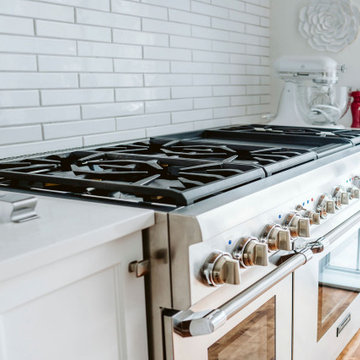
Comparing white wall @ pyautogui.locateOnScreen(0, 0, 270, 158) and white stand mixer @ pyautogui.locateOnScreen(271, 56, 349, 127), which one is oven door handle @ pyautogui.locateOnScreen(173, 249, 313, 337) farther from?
white stand mixer @ pyautogui.locateOnScreen(271, 56, 349, 127)

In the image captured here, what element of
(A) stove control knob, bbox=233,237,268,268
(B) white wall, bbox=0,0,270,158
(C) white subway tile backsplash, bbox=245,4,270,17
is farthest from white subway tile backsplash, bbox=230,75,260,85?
(A) stove control knob, bbox=233,237,268,268

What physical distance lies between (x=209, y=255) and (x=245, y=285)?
19 cm

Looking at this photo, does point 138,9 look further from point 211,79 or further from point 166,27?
point 211,79

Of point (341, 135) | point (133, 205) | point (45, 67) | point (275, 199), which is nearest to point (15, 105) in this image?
point (45, 67)

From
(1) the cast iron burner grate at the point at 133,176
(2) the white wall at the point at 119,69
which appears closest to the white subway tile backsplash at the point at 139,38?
(2) the white wall at the point at 119,69

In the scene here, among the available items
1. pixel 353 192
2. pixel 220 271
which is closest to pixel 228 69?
pixel 353 192

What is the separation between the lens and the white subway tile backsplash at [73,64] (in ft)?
5.21

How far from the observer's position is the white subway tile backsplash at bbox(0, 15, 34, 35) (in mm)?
1453

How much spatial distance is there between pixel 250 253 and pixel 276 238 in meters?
0.12

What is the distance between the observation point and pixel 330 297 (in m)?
1.64

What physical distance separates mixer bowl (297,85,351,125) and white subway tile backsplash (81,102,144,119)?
2.85 feet

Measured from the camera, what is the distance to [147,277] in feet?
3.19

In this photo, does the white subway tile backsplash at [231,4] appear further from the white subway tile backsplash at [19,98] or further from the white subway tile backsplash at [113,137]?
the white subway tile backsplash at [19,98]

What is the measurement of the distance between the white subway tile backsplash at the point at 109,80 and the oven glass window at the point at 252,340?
0.97m
